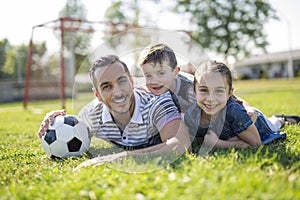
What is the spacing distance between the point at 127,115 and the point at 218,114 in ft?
2.88

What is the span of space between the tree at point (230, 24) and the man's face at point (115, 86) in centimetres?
2244

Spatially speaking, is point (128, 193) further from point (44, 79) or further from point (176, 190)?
point (44, 79)

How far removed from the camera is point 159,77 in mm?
3484

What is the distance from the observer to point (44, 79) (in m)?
23.3

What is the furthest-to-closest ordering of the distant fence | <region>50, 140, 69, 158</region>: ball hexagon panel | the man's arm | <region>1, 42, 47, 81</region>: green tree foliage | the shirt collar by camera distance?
the distant fence, <region>1, 42, 47, 81</region>: green tree foliage, <region>50, 140, 69, 158</region>: ball hexagon panel, the shirt collar, the man's arm

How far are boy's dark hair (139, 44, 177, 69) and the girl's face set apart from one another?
0.36 m

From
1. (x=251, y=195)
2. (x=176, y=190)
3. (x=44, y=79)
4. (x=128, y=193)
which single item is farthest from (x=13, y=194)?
(x=44, y=79)

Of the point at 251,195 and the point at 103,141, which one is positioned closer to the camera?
the point at 251,195

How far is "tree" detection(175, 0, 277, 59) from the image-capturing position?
25.4 meters

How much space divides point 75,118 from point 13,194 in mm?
1544

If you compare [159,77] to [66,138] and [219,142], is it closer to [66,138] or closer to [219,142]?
[219,142]

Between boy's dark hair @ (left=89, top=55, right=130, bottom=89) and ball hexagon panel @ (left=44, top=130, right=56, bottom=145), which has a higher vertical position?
boy's dark hair @ (left=89, top=55, right=130, bottom=89)

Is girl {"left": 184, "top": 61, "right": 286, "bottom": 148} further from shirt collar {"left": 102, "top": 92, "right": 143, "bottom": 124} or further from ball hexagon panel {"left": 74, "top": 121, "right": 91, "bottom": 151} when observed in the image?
ball hexagon panel {"left": 74, "top": 121, "right": 91, "bottom": 151}

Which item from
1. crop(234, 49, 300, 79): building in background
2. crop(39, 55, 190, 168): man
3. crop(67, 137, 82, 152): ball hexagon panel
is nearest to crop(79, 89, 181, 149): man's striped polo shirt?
crop(39, 55, 190, 168): man
